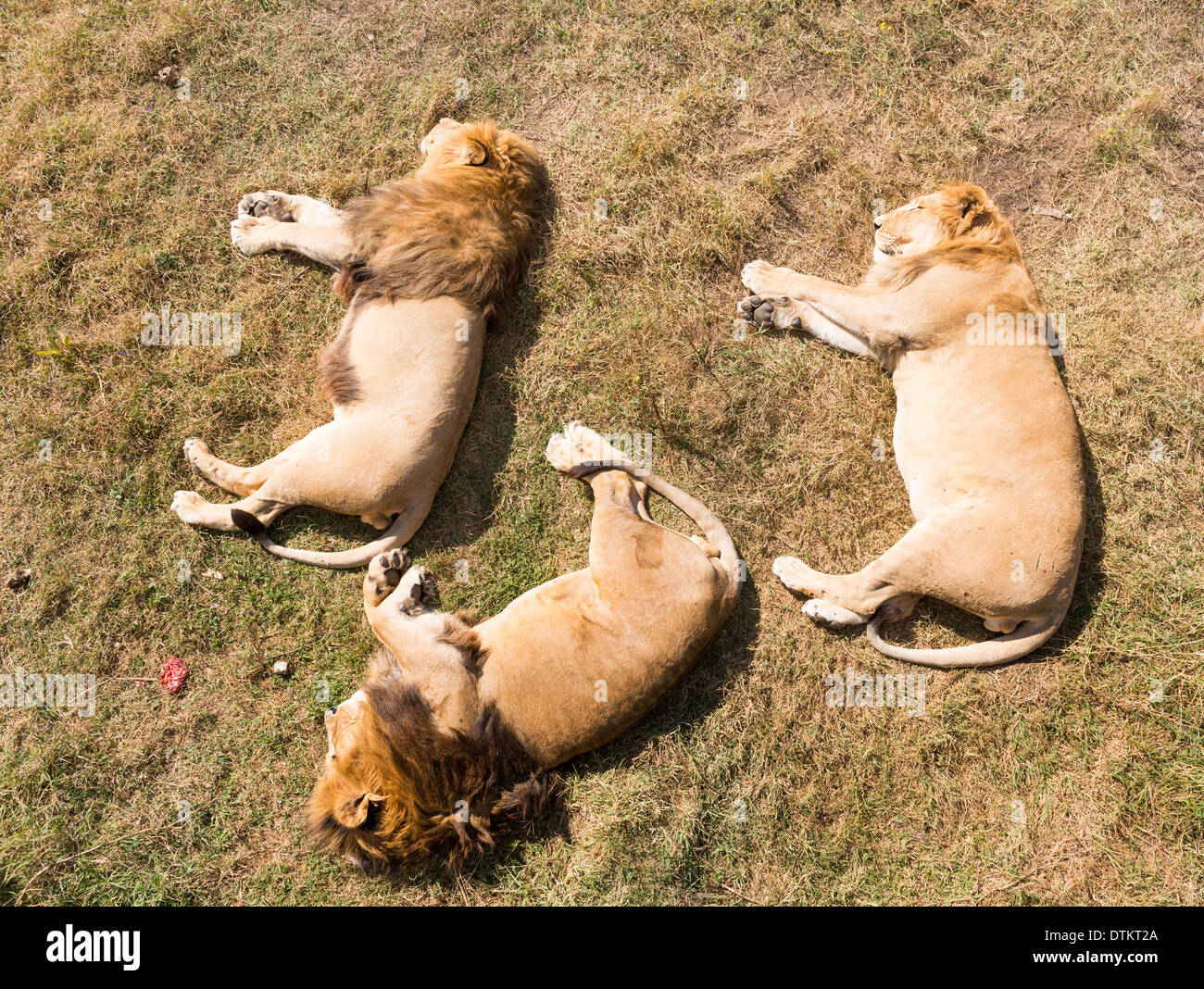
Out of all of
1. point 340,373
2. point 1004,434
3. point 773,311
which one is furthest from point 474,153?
point 1004,434

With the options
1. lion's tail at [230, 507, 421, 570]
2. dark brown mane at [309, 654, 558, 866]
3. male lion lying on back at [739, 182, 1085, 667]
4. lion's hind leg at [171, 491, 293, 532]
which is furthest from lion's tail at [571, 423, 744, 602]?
lion's hind leg at [171, 491, 293, 532]

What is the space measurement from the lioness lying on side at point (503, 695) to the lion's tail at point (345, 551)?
43 cm

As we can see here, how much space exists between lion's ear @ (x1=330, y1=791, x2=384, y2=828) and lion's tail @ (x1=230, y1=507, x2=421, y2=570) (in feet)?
4.36

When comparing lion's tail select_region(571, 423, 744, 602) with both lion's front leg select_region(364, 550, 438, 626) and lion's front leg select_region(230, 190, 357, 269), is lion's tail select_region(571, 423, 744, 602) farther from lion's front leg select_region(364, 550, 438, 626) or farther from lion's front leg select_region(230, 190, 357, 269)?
lion's front leg select_region(230, 190, 357, 269)

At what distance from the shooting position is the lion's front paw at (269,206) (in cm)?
472

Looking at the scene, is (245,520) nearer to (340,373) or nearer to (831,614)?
(340,373)

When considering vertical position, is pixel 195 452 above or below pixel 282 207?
below

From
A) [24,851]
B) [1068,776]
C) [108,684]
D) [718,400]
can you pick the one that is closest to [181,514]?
[108,684]

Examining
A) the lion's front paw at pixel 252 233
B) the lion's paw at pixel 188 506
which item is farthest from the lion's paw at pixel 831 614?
the lion's front paw at pixel 252 233

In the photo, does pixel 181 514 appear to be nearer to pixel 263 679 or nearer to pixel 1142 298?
pixel 263 679

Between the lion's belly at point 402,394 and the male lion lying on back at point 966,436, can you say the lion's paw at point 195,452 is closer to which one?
the lion's belly at point 402,394

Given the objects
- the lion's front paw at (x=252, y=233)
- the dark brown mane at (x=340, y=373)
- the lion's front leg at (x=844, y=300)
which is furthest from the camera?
the lion's front paw at (x=252, y=233)

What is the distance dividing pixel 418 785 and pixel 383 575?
1206 millimetres

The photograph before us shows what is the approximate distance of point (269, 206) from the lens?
15.5ft
